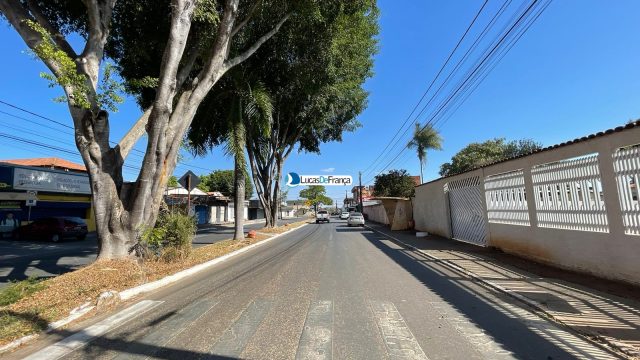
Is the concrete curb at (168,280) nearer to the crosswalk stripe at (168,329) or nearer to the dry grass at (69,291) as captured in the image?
the dry grass at (69,291)

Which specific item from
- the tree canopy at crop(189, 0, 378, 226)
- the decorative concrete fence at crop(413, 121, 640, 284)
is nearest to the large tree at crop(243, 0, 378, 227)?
the tree canopy at crop(189, 0, 378, 226)

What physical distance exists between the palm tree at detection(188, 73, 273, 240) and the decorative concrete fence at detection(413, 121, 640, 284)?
352 inches

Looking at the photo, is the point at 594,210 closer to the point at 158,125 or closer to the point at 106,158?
the point at 158,125

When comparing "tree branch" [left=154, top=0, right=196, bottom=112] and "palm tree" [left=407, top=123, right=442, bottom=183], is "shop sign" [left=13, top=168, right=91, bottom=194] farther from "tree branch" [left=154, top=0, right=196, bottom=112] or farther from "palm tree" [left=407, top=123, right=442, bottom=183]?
"palm tree" [left=407, top=123, right=442, bottom=183]

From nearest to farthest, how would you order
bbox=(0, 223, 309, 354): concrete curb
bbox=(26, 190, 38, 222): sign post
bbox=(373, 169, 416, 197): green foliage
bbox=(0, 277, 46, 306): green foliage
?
1. bbox=(0, 223, 309, 354): concrete curb
2. bbox=(0, 277, 46, 306): green foliage
3. bbox=(26, 190, 38, 222): sign post
4. bbox=(373, 169, 416, 197): green foliage

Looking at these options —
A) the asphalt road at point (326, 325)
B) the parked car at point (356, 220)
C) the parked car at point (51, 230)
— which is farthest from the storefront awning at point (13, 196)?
the parked car at point (356, 220)

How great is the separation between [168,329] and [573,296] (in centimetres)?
635

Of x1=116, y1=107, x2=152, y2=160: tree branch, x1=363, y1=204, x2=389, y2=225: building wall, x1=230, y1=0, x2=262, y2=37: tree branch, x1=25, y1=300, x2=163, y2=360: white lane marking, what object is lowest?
x1=25, y1=300, x2=163, y2=360: white lane marking

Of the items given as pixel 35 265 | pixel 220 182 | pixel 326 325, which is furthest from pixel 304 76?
pixel 220 182

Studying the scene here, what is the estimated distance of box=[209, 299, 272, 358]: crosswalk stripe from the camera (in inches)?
171

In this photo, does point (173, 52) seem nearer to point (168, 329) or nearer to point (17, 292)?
point (17, 292)

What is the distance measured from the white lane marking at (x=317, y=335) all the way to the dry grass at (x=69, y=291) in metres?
3.71

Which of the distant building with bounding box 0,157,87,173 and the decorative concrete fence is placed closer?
the decorative concrete fence

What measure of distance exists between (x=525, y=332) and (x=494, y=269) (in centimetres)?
470
